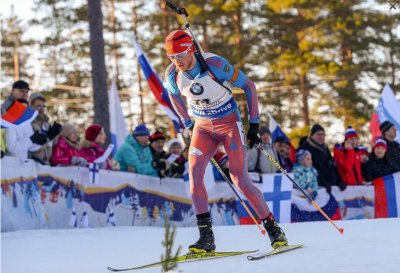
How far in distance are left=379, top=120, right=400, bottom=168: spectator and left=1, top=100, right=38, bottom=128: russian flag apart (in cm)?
576

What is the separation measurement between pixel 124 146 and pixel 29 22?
103 ft

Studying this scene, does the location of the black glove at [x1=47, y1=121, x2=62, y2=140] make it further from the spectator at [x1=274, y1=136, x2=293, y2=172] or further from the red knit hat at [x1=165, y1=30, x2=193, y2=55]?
the red knit hat at [x1=165, y1=30, x2=193, y2=55]

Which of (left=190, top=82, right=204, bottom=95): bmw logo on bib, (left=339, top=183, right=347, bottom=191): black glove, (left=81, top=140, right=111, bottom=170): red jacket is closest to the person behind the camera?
(left=190, top=82, right=204, bottom=95): bmw logo on bib

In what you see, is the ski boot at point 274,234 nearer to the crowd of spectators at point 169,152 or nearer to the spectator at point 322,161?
the crowd of spectators at point 169,152

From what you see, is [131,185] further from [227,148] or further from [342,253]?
[342,253]

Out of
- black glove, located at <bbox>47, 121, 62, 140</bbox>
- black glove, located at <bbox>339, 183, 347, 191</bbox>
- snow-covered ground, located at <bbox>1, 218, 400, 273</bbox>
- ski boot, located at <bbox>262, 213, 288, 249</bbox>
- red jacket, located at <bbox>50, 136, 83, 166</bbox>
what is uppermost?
black glove, located at <bbox>47, 121, 62, 140</bbox>

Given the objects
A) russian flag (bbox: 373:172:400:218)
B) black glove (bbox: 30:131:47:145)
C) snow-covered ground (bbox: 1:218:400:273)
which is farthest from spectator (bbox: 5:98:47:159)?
russian flag (bbox: 373:172:400:218)

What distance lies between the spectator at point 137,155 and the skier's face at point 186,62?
4953mm

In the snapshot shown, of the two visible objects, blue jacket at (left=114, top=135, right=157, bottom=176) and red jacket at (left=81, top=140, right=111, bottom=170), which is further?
blue jacket at (left=114, top=135, right=157, bottom=176)

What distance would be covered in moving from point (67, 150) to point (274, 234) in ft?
15.1

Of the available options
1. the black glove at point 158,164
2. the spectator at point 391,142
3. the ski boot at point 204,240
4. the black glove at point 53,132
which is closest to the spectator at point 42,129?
the black glove at point 53,132

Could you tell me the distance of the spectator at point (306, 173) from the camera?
1178cm

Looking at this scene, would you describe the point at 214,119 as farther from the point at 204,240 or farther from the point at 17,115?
the point at 17,115

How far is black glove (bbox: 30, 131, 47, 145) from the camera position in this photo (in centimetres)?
1044
